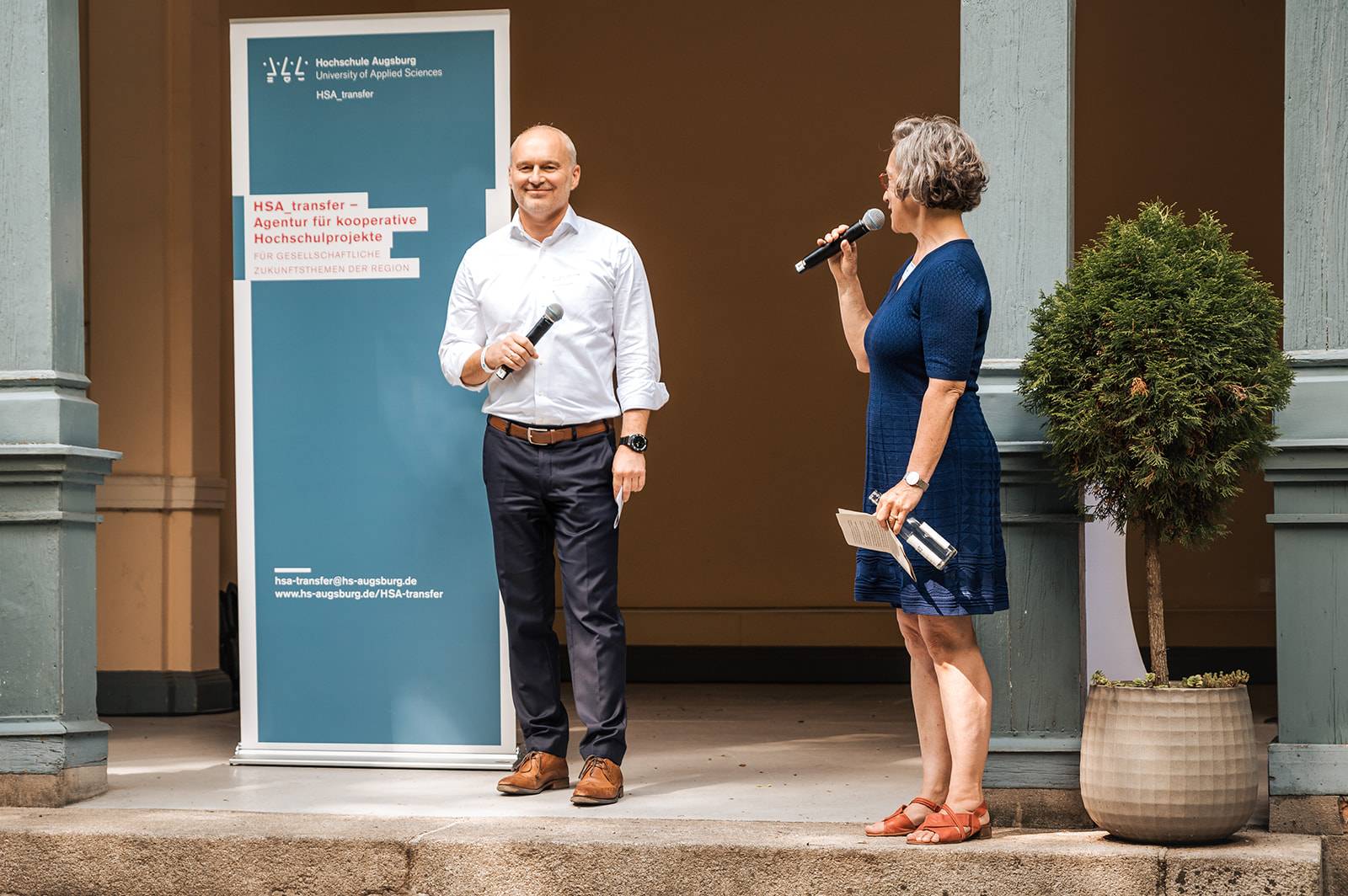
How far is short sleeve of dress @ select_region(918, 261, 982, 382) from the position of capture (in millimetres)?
3842

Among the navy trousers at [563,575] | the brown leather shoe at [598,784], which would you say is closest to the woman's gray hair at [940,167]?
the navy trousers at [563,575]

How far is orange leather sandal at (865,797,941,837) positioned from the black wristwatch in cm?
125

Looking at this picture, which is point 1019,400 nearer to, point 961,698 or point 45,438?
point 961,698

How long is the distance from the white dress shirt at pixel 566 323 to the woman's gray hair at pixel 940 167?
3.32ft

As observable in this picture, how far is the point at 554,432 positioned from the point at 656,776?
48.0 inches

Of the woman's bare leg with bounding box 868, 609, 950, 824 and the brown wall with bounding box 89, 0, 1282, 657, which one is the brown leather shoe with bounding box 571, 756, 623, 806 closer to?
the woman's bare leg with bounding box 868, 609, 950, 824

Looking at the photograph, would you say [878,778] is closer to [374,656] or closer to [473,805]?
[473,805]

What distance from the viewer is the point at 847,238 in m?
4.10

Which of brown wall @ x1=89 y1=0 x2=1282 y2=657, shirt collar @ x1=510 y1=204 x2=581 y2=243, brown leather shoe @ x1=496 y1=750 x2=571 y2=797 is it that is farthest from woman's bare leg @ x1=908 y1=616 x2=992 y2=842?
brown wall @ x1=89 y1=0 x2=1282 y2=657

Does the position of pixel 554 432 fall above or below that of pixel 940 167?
below

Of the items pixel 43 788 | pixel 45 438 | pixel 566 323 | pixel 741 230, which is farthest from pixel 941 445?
pixel 741 230

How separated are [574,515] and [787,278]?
12.6ft


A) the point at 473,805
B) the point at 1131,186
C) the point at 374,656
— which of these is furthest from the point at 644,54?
the point at 473,805

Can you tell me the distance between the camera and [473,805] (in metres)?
4.58
